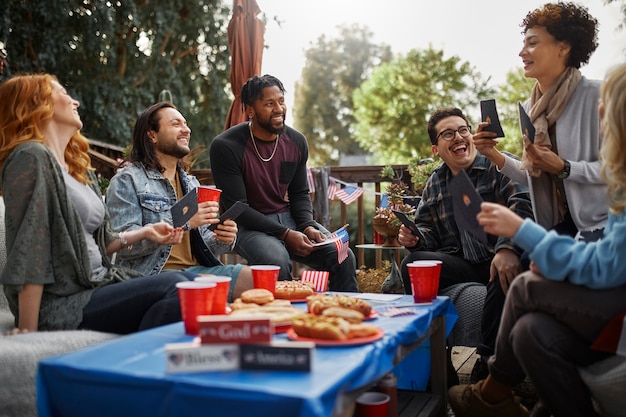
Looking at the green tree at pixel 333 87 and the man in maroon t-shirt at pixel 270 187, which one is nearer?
the man in maroon t-shirt at pixel 270 187

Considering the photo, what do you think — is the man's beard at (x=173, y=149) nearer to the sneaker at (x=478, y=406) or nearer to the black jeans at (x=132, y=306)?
the black jeans at (x=132, y=306)

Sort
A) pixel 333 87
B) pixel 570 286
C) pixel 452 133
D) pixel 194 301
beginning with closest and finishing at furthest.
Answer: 1. pixel 194 301
2. pixel 570 286
3. pixel 452 133
4. pixel 333 87

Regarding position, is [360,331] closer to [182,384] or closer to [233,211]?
[182,384]

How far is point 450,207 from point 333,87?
120 ft

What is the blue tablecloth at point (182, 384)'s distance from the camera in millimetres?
1188

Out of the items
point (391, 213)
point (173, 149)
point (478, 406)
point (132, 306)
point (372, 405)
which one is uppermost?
point (173, 149)

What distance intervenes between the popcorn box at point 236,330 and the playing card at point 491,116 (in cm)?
164

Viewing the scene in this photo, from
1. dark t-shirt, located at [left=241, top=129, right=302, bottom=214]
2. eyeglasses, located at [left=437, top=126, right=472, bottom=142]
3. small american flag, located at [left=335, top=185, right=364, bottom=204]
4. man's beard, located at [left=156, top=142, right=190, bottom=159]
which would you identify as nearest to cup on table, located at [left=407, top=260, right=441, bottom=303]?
eyeglasses, located at [left=437, top=126, right=472, bottom=142]

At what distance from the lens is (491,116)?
2.58 meters

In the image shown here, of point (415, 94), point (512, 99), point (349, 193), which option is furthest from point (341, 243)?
point (415, 94)

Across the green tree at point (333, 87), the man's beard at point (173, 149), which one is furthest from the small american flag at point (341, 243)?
the green tree at point (333, 87)

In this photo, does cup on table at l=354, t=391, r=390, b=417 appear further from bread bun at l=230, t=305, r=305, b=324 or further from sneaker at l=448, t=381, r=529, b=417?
sneaker at l=448, t=381, r=529, b=417

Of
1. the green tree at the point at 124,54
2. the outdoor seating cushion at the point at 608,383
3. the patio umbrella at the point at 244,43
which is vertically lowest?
the outdoor seating cushion at the point at 608,383

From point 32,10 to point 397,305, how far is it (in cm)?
1081
